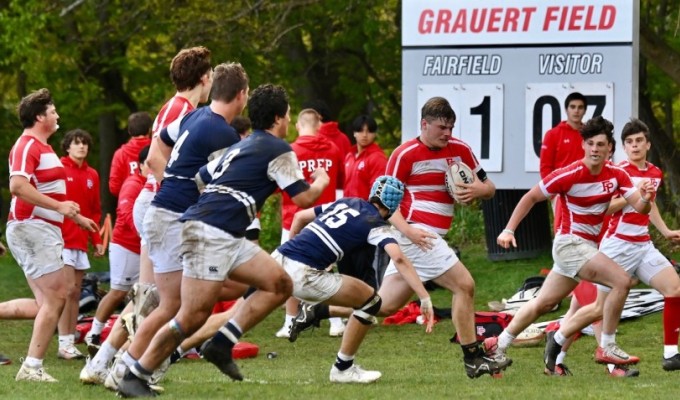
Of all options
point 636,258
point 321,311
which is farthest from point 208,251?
point 636,258

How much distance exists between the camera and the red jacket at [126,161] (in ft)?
44.2

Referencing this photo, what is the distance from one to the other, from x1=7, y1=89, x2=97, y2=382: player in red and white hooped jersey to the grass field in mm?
374

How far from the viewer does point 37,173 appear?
405 inches

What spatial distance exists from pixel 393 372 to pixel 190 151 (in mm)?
2868

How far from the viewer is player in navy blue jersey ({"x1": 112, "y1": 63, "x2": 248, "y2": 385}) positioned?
28.5 ft

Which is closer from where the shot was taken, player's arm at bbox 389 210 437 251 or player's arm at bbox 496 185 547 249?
player's arm at bbox 389 210 437 251

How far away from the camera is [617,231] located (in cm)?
1098

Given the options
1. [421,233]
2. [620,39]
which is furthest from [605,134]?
[620,39]

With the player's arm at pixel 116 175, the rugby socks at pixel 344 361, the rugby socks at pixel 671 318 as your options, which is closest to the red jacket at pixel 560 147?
the rugby socks at pixel 671 318

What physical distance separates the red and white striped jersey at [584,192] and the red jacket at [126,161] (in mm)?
4401

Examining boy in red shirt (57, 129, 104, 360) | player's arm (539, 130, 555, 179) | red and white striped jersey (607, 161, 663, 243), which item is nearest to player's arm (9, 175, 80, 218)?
boy in red shirt (57, 129, 104, 360)

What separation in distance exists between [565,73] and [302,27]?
36.4 ft

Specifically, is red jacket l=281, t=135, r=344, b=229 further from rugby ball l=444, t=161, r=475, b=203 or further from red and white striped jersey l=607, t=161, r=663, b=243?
red and white striped jersey l=607, t=161, r=663, b=243

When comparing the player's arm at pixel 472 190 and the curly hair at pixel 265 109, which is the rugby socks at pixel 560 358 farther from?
the curly hair at pixel 265 109
